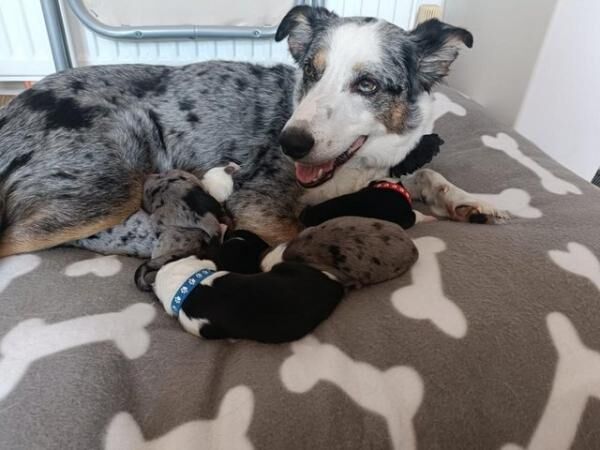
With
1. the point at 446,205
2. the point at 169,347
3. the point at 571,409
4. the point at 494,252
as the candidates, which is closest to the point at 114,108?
the point at 169,347

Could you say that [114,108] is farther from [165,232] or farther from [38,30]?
[38,30]

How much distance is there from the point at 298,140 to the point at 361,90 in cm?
38

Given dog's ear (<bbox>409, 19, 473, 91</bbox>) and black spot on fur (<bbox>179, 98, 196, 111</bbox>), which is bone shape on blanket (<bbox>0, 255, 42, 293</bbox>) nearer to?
black spot on fur (<bbox>179, 98, 196, 111</bbox>)

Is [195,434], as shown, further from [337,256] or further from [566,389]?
[566,389]

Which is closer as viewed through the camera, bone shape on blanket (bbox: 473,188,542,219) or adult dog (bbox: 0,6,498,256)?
adult dog (bbox: 0,6,498,256)

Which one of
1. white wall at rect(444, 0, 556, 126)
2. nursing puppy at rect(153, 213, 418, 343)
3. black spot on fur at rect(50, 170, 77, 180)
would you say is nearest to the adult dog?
black spot on fur at rect(50, 170, 77, 180)

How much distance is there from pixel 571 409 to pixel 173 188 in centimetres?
159

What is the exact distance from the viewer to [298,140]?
1.81m

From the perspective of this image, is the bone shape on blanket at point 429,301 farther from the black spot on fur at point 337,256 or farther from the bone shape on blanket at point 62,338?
the bone shape on blanket at point 62,338

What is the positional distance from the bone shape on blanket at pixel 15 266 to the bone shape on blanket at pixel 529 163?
221cm

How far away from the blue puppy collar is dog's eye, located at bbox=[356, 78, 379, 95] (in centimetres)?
96

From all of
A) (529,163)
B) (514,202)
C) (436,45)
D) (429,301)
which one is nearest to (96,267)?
(429,301)

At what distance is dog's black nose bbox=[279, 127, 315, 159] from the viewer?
1.81 metres

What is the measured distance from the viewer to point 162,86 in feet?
7.97
